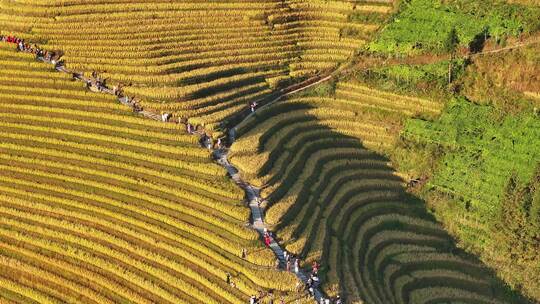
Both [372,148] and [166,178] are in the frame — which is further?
[372,148]

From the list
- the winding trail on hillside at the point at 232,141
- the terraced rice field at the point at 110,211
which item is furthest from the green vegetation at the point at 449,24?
the terraced rice field at the point at 110,211

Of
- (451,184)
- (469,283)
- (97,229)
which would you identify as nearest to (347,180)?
(451,184)

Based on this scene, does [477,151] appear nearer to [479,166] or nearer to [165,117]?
[479,166]

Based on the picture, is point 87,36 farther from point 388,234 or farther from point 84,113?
point 388,234

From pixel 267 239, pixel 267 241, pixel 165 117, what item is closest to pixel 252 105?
pixel 165 117

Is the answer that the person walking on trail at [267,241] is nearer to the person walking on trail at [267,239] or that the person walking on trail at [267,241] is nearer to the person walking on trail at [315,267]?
the person walking on trail at [267,239]

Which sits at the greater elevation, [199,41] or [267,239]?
[199,41]
